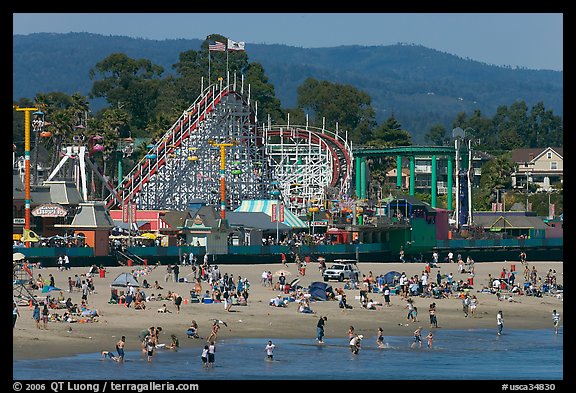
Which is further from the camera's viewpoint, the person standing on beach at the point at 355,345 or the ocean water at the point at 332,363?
the person standing on beach at the point at 355,345

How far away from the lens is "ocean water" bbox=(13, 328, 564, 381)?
1307 inches

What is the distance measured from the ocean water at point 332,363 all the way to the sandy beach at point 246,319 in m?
1.49

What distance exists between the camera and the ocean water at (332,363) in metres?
33.2

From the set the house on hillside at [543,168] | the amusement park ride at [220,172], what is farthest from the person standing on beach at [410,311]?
the house on hillside at [543,168]

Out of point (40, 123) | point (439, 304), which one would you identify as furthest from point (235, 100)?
point (439, 304)

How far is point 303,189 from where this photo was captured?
113250mm

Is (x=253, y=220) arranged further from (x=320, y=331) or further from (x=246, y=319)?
(x=320, y=331)

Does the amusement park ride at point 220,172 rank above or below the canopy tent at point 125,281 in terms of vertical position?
above

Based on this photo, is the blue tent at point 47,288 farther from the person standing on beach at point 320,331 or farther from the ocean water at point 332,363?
the person standing on beach at point 320,331

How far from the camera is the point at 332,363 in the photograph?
36.2 metres

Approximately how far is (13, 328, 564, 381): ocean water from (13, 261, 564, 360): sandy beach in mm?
1488

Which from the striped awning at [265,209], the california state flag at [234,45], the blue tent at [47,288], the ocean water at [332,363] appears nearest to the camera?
the ocean water at [332,363]

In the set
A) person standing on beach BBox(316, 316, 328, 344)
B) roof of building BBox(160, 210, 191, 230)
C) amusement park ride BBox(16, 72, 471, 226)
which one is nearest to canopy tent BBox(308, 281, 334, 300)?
person standing on beach BBox(316, 316, 328, 344)

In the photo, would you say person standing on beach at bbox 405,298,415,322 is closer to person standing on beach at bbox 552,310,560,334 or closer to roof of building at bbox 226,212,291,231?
person standing on beach at bbox 552,310,560,334
